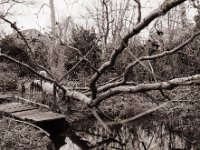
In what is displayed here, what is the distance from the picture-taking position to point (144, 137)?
6246 millimetres

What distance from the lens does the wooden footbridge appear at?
6.14 m

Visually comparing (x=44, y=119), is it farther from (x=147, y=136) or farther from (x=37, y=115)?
(x=147, y=136)

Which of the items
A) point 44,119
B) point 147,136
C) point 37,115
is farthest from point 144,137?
point 37,115

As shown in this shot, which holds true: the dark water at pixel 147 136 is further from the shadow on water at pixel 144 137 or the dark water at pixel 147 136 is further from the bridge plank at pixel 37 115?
the bridge plank at pixel 37 115

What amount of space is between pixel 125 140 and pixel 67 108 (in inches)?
92.3

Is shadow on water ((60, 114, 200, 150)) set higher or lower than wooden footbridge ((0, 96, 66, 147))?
lower

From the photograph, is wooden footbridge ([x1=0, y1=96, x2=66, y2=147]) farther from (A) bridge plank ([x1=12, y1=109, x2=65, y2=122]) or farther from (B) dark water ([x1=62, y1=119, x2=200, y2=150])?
(B) dark water ([x1=62, y1=119, x2=200, y2=150])

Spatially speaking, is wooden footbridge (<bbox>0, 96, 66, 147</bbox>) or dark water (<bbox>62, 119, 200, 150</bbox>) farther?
wooden footbridge (<bbox>0, 96, 66, 147</bbox>)

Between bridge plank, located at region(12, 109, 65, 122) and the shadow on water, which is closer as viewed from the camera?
the shadow on water

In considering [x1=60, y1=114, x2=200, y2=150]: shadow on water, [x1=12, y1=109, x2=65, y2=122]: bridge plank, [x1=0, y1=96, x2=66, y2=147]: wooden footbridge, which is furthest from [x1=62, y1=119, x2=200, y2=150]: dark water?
[x1=12, y1=109, x2=65, y2=122]: bridge plank

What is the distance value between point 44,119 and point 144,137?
6.90ft

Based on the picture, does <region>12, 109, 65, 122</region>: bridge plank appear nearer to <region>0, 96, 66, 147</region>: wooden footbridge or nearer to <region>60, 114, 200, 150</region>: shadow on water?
<region>0, 96, 66, 147</region>: wooden footbridge

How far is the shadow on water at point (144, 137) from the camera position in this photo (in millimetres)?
5770

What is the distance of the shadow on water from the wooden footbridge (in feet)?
0.97
